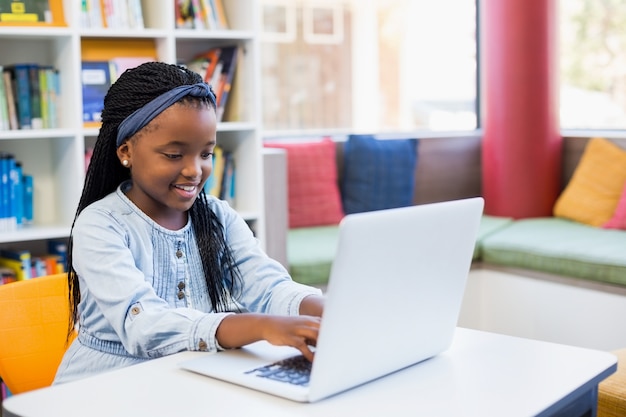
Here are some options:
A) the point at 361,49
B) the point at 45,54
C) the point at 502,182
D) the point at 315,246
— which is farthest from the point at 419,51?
the point at 45,54

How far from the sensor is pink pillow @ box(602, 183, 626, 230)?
400cm

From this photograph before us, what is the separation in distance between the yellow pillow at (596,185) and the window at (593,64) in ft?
1.28

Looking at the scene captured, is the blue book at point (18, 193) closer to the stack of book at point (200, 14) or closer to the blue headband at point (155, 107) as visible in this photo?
the stack of book at point (200, 14)

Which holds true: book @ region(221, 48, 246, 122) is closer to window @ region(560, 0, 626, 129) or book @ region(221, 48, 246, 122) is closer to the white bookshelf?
the white bookshelf

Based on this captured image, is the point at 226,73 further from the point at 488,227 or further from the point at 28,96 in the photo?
the point at 488,227

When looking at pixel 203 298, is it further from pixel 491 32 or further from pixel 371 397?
pixel 491 32

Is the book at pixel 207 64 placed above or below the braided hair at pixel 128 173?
above

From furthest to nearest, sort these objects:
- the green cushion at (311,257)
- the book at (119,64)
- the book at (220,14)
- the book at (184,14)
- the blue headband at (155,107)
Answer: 1. the green cushion at (311,257)
2. the book at (220,14)
3. the book at (184,14)
4. the book at (119,64)
5. the blue headband at (155,107)

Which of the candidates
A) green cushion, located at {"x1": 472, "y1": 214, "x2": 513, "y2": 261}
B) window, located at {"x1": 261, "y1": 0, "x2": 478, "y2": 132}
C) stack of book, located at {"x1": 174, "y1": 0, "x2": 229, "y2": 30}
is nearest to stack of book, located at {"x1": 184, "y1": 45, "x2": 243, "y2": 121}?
stack of book, located at {"x1": 174, "y1": 0, "x2": 229, "y2": 30}

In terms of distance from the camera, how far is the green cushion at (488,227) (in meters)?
4.04

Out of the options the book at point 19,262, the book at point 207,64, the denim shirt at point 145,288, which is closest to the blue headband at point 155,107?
the denim shirt at point 145,288

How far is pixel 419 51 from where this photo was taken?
4.96 metres

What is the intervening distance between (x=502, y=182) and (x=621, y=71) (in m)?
0.83

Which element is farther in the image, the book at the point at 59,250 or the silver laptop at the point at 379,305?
the book at the point at 59,250
